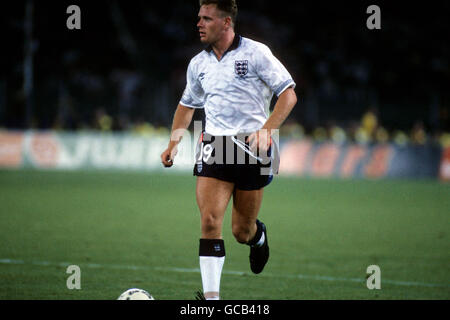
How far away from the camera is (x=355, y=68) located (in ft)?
124

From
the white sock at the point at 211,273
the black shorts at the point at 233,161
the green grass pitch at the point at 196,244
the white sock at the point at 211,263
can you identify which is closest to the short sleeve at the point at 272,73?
the black shorts at the point at 233,161

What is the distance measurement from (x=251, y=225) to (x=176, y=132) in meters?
1.06

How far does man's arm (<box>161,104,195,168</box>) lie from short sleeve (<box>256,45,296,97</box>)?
91 centimetres

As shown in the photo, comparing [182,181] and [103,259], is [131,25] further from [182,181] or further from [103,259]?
[103,259]

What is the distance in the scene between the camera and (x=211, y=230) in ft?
21.1

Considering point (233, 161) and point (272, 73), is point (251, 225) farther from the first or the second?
→ point (272, 73)

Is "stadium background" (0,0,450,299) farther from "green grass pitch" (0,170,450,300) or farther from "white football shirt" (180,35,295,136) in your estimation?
"white football shirt" (180,35,295,136)

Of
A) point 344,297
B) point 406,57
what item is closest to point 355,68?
point 406,57

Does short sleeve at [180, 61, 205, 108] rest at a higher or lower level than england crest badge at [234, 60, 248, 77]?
lower

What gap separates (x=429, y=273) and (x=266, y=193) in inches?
445

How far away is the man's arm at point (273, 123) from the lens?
6172mm

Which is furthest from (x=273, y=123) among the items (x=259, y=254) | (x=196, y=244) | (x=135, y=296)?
(x=196, y=244)

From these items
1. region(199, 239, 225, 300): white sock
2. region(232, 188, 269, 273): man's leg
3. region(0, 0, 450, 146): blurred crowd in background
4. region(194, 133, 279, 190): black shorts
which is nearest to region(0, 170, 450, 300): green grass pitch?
region(232, 188, 269, 273): man's leg

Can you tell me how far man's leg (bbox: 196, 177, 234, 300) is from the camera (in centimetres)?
623
